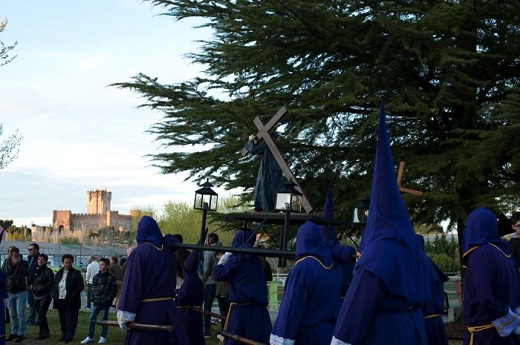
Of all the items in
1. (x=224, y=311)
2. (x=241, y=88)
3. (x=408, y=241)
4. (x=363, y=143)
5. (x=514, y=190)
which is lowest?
(x=224, y=311)

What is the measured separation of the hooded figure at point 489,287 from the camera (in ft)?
27.1

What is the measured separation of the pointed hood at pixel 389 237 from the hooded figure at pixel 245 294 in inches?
237

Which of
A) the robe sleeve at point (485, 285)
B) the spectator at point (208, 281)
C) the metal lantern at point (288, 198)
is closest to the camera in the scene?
the robe sleeve at point (485, 285)

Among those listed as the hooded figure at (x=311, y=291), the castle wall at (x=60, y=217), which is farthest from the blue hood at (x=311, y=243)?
the castle wall at (x=60, y=217)

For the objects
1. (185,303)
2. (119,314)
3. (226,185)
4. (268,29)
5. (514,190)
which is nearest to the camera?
(119,314)

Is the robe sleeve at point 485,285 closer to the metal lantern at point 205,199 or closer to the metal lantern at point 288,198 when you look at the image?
the metal lantern at point 288,198

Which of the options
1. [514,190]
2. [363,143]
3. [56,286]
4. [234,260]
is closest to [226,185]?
[363,143]

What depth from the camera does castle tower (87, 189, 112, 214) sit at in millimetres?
152000

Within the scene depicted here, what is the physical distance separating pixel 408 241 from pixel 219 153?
14697 millimetres

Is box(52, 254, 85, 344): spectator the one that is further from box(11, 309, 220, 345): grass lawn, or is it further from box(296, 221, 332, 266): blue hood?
box(296, 221, 332, 266): blue hood

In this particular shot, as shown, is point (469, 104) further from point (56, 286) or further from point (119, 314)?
point (119, 314)

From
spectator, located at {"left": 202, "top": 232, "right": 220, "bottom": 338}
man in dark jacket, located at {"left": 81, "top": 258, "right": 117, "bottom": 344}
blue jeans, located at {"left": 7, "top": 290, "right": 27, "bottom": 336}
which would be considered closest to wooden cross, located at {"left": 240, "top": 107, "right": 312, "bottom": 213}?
spectator, located at {"left": 202, "top": 232, "right": 220, "bottom": 338}

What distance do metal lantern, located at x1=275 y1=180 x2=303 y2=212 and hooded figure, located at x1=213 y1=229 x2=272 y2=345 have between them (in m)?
1.93

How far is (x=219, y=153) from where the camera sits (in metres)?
19.8
